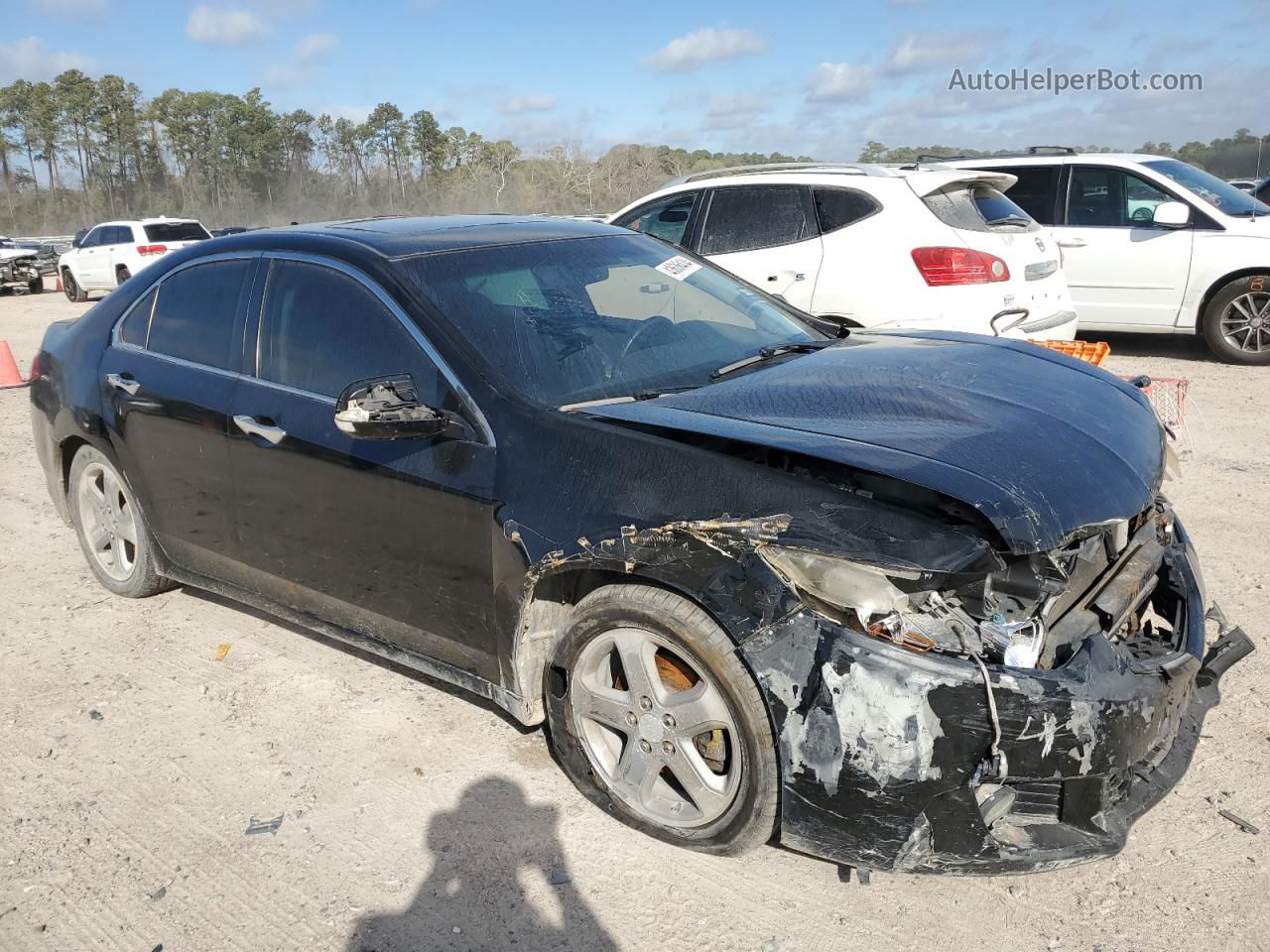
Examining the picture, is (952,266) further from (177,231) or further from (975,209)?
(177,231)

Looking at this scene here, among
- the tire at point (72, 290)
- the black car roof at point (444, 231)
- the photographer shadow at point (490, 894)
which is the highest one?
the black car roof at point (444, 231)

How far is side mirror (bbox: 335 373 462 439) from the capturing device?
2.99 meters

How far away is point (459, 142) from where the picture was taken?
51438 millimetres

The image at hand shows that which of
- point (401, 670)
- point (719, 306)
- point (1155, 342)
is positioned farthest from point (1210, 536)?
point (1155, 342)

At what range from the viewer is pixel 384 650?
3535 millimetres

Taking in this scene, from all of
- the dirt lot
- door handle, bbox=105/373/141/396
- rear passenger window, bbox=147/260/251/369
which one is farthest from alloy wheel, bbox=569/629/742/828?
door handle, bbox=105/373/141/396

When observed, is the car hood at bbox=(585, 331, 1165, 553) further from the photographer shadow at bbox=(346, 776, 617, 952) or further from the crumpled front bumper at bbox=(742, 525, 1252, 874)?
the photographer shadow at bbox=(346, 776, 617, 952)

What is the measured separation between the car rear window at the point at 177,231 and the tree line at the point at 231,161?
75.6 ft

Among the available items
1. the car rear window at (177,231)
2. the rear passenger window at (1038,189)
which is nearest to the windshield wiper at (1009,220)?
the rear passenger window at (1038,189)

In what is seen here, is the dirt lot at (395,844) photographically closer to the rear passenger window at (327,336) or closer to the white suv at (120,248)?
the rear passenger window at (327,336)

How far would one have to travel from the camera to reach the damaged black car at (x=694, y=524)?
2410 millimetres

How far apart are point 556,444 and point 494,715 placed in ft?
4.06

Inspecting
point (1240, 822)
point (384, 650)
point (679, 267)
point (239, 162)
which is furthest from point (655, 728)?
point (239, 162)

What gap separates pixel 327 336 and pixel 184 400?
0.83m
